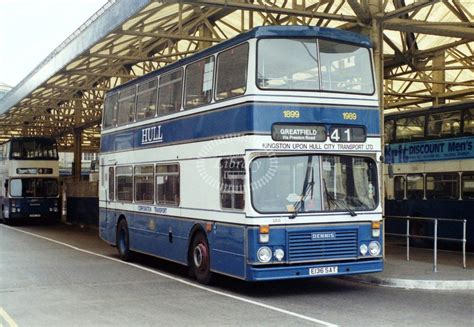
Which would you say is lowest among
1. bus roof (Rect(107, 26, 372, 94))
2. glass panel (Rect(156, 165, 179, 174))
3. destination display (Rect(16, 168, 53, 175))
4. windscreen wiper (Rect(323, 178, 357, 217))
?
windscreen wiper (Rect(323, 178, 357, 217))

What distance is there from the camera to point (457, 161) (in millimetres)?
17875

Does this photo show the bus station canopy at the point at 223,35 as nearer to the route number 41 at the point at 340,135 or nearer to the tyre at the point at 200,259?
the route number 41 at the point at 340,135

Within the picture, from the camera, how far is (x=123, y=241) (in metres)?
16.4

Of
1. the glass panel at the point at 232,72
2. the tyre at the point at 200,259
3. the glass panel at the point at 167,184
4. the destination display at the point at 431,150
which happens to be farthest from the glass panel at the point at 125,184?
the destination display at the point at 431,150

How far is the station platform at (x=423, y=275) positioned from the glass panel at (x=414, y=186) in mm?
4229

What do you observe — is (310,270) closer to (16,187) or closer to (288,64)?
(288,64)

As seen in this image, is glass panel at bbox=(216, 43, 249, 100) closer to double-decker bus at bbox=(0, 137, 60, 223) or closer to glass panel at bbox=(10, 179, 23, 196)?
double-decker bus at bbox=(0, 137, 60, 223)

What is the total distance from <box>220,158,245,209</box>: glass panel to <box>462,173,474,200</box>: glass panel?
8.74 meters

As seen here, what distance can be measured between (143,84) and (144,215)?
2879 millimetres

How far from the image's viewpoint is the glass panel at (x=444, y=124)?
704 inches

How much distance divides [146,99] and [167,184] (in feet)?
7.67

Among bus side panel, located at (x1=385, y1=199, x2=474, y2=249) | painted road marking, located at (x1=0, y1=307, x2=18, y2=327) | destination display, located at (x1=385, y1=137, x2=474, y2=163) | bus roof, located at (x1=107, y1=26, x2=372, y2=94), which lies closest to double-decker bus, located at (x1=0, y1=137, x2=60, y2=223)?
bus side panel, located at (x1=385, y1=199, x2=474, y2=249)

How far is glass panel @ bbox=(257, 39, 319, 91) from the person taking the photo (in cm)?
1072

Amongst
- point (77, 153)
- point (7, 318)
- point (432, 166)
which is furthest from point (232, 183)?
point (77, 153)
